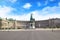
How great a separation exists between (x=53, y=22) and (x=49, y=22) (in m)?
2.05

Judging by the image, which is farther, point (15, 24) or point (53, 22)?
point (53, 22)

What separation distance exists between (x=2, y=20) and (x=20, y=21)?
29.4 ft

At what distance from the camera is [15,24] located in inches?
2623

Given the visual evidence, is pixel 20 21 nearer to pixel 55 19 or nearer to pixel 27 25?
pixel 27 25

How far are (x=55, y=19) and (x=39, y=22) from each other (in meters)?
8.64

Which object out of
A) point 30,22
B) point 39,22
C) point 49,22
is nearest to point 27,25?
point 30,22

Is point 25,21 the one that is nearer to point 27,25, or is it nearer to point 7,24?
point 27,25

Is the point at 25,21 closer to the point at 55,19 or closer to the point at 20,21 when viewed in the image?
the point at 20,21

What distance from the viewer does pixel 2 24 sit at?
69.1 metres

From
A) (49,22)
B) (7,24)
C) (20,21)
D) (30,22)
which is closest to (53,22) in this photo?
(49,22)
